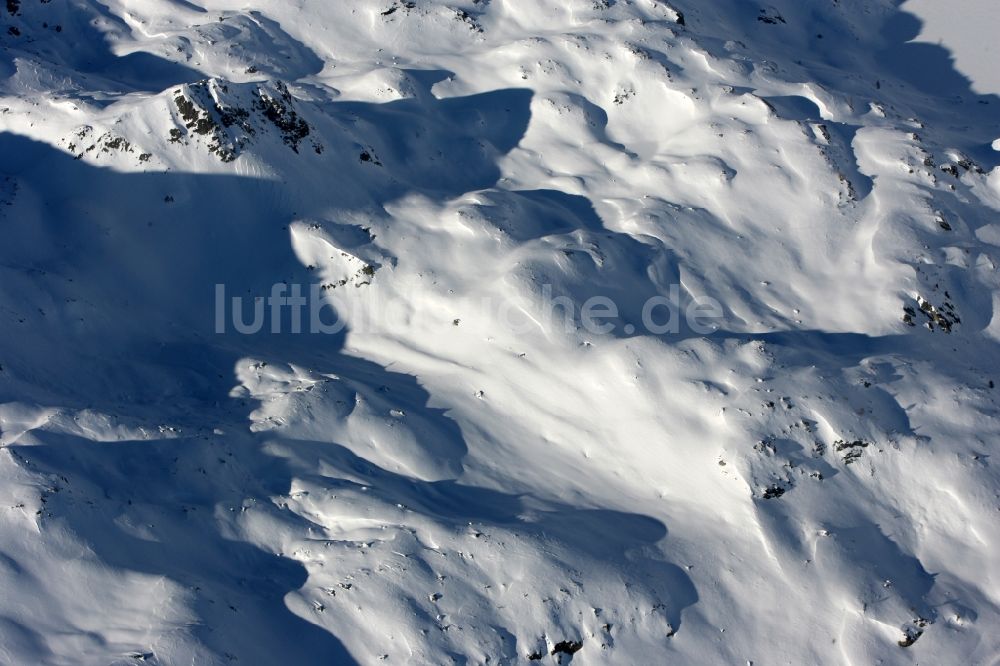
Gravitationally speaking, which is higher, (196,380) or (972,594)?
(972,594)

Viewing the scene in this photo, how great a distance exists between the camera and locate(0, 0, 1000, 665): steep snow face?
16984 mm

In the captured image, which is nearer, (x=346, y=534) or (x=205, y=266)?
(x=346, y=534)

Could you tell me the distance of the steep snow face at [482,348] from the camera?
16984 mm

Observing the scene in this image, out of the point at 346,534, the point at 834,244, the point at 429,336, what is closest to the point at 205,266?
the point at 429,336

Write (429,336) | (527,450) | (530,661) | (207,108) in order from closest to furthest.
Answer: (530,661) → (527,450) → (429,336) → (207,108)

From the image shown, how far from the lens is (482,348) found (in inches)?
855

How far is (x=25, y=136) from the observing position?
2416 cm

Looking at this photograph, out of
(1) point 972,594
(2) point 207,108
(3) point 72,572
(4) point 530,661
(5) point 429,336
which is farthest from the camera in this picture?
(2) point 207,108

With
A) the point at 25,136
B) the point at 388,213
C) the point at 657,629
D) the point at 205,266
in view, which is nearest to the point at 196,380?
the point at 205,266

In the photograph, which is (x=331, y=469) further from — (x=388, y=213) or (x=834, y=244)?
(x=834, y=244)

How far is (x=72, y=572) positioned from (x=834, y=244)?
21.8m

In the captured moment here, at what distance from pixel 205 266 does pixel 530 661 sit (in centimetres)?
1418

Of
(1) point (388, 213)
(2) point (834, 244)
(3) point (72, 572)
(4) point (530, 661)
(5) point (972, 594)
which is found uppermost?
(2) point (834, 244)

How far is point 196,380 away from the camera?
20531 mm
